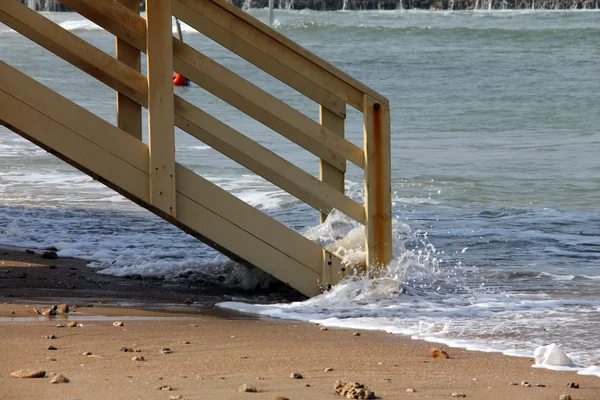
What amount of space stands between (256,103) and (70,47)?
1.02m

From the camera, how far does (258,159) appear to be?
5.12m

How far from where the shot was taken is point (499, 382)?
3611 mm

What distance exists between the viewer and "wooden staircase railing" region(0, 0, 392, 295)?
15.8 ft

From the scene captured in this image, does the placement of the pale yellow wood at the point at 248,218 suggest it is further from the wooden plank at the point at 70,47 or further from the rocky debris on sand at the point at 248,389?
the rocky debris on sand at the point at 248,389

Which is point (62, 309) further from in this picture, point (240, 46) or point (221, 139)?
point (240, 46)

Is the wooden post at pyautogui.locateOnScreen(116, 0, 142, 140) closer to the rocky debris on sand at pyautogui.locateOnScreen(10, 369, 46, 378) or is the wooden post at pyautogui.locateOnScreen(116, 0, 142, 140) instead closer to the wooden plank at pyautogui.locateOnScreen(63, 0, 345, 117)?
the wooden plank at pyautogui.locateOnScreen(63, 0, 345, 117)

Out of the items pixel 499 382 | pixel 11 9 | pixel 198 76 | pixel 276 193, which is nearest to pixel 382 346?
pixel 499 382

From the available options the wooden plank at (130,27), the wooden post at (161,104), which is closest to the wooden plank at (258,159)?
the wooden post at (161,104)

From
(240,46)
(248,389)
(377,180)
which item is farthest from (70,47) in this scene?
(248,389)

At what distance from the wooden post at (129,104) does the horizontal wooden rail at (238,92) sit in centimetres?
16

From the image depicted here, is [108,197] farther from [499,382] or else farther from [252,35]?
[499,382]

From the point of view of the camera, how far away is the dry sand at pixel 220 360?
3.32 m

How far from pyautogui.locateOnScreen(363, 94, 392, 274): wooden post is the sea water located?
7.7 inches

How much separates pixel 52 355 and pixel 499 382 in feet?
5.81
